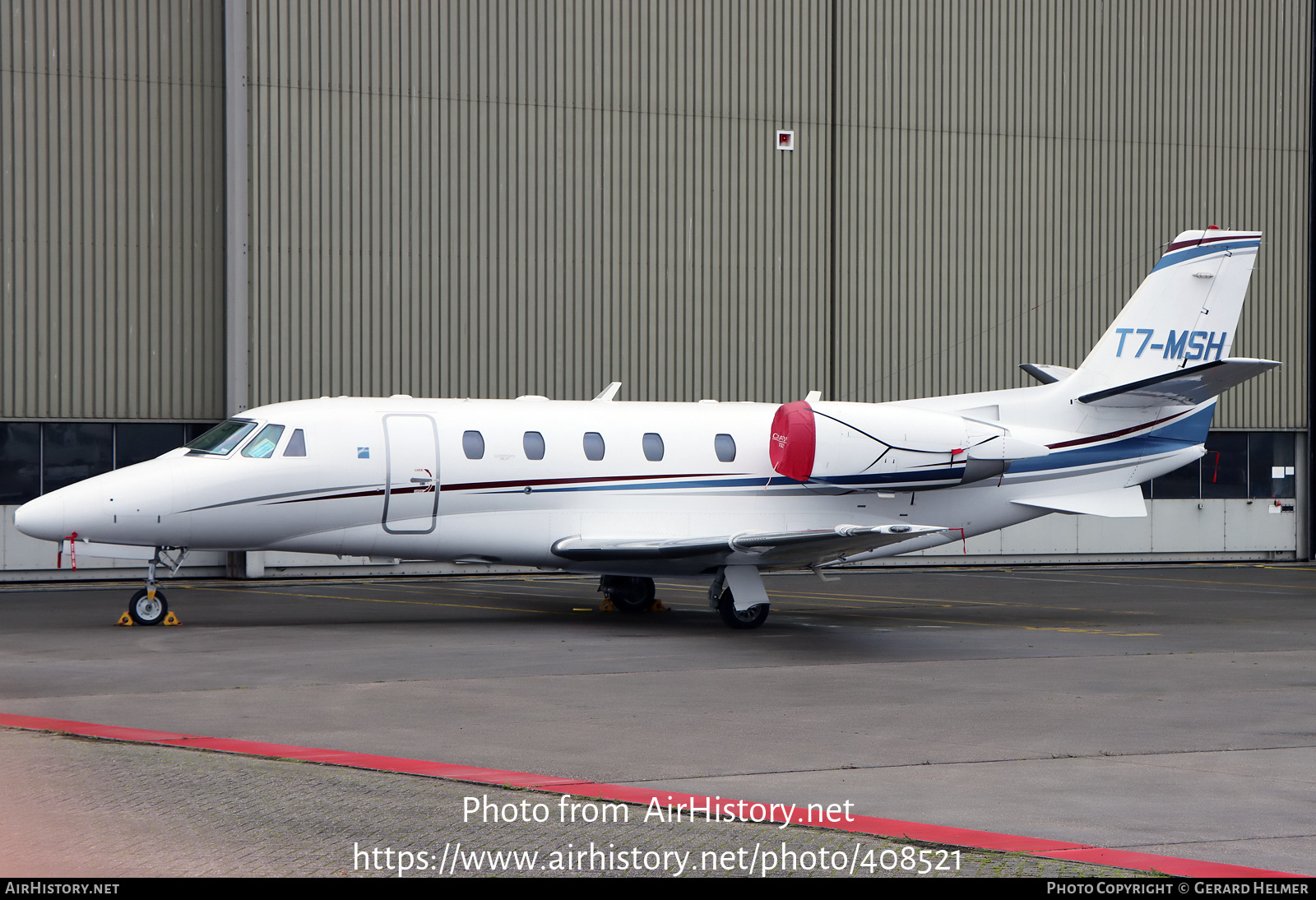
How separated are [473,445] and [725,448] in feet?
11.9

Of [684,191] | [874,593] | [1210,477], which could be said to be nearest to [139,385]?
[684,191]

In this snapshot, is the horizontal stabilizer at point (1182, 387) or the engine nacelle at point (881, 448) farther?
the horizontal stabilizer at point (1182, 387)

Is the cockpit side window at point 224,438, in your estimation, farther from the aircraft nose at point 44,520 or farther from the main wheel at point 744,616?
the main wheel at point 744,616

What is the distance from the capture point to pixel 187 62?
26078 mm

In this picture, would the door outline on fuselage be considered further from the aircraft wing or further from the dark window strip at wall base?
the dark window strip at wall base

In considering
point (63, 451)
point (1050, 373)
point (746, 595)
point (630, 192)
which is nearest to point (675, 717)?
point (746, 595)

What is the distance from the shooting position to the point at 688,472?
18.7 metres

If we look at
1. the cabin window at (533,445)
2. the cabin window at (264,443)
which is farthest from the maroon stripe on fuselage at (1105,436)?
the cabin window at (264,443)

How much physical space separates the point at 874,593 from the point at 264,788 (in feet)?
56.2

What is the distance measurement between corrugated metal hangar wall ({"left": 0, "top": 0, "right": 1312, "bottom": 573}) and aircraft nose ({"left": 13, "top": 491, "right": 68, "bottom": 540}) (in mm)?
9731

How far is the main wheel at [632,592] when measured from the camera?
20.0 meters

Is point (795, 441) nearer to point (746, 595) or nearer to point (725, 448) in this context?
point (725, 448)

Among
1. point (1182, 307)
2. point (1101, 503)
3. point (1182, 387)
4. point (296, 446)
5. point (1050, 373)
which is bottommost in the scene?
point (1101, 503)

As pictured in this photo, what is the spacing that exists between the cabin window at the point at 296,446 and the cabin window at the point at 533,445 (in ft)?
9.42
